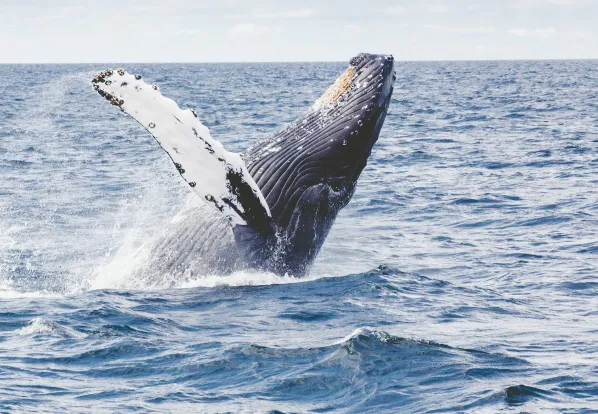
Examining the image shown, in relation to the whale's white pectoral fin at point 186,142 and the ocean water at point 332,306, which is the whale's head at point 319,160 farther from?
the whale's white pectoral fin at point 186,142

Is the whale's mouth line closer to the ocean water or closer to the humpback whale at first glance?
the humpback whale

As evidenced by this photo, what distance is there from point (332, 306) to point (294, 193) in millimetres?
1214

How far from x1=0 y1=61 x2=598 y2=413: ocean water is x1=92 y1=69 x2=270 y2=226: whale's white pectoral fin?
21.2 inches

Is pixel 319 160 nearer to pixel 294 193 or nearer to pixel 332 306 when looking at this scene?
pixel 294 193

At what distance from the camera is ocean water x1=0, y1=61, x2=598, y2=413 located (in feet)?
24.3

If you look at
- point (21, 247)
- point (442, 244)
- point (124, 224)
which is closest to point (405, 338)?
point (442, 244)

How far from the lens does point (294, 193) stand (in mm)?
9852

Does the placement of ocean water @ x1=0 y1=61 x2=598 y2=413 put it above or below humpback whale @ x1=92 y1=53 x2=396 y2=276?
below

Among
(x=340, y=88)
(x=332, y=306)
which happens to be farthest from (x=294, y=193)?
(x=340, y=88)

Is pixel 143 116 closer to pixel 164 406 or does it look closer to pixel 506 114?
pixel 164 406

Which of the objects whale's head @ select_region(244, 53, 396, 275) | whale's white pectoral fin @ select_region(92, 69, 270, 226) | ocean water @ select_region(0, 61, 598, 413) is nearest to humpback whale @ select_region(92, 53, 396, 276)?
whale's head @ select_region(244, 53, 396, 275)

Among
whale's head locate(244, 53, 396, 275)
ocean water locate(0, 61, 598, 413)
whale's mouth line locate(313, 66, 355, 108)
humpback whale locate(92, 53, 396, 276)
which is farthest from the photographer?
whale's mouth line locate(313, 66, 355, 108)

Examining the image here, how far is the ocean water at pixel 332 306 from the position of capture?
741 cm

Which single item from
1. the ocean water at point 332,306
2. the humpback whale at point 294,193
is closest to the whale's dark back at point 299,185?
the humpback whale at point 294,193
